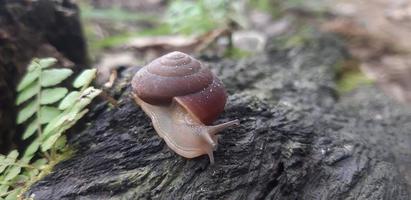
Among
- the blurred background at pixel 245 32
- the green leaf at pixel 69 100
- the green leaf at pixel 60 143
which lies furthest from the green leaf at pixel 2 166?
the blurred background at pixel 245 32

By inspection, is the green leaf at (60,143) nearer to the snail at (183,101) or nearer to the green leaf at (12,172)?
the green leaf at (12,172)

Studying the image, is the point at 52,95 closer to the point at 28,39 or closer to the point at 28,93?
the point at 28,93

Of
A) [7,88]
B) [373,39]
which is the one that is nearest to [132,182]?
[7,88]

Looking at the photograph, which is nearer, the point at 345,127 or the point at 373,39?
the point at 345,127

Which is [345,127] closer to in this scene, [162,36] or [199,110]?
[199,110]

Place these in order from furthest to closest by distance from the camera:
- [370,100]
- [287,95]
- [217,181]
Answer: [370,100], [287,95], [217,181]

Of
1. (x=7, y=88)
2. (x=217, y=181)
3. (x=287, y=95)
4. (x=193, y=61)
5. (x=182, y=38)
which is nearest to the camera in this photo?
(x=217, y=181)

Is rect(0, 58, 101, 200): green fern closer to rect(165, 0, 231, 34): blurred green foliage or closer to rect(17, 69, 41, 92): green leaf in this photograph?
rect(17, 69, 41, 92): green leaf
